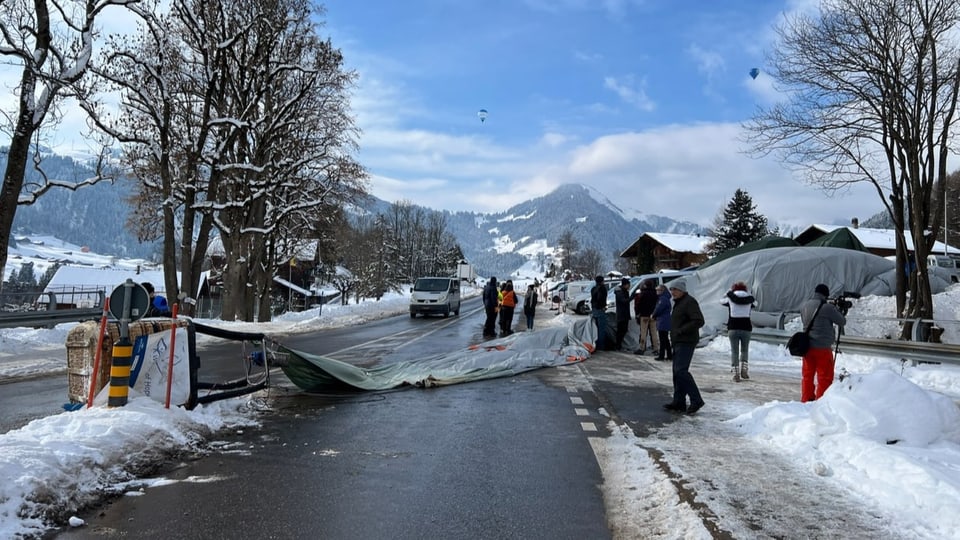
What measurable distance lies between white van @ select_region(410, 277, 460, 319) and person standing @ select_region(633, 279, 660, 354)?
60.4 feet

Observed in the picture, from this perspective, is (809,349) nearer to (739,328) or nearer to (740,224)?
(739,328)

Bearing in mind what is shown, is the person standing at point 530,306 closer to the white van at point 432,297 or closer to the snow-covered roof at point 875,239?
the white van at point 432,297

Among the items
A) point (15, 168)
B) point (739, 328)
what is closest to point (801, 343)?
point (739, 328)

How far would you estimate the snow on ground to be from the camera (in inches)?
176

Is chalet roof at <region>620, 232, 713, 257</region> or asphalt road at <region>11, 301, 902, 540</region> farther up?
chalet roof at <region>620, 232, 713, 257</region>

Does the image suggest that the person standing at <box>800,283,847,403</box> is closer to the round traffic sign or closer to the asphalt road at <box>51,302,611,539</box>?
the asphalt road at <box>51,302,611,539</box>

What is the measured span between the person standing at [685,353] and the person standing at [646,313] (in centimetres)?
740

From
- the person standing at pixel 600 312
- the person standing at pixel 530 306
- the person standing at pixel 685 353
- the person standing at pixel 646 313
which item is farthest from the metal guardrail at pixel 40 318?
the person standing at pixel 685 353

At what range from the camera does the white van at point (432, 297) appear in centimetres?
3434

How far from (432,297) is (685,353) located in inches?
1033

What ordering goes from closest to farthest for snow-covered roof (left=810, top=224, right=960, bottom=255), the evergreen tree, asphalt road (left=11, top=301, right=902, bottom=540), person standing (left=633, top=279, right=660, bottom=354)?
asphalt road (left=11, top=301, right=902, bottom=540) → person standing (left=633, top=279, right=660, bottom=354) → snow-covered roof (left=810, top=224, right=960, bottom=255) → the evergreen tree

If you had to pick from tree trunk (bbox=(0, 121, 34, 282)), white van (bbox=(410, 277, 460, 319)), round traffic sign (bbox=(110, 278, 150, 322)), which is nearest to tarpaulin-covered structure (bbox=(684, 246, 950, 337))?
white van (bbox=(410, 277, 460, 319))

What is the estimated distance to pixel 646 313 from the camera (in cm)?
1683

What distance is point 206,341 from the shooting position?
66.0 feet
